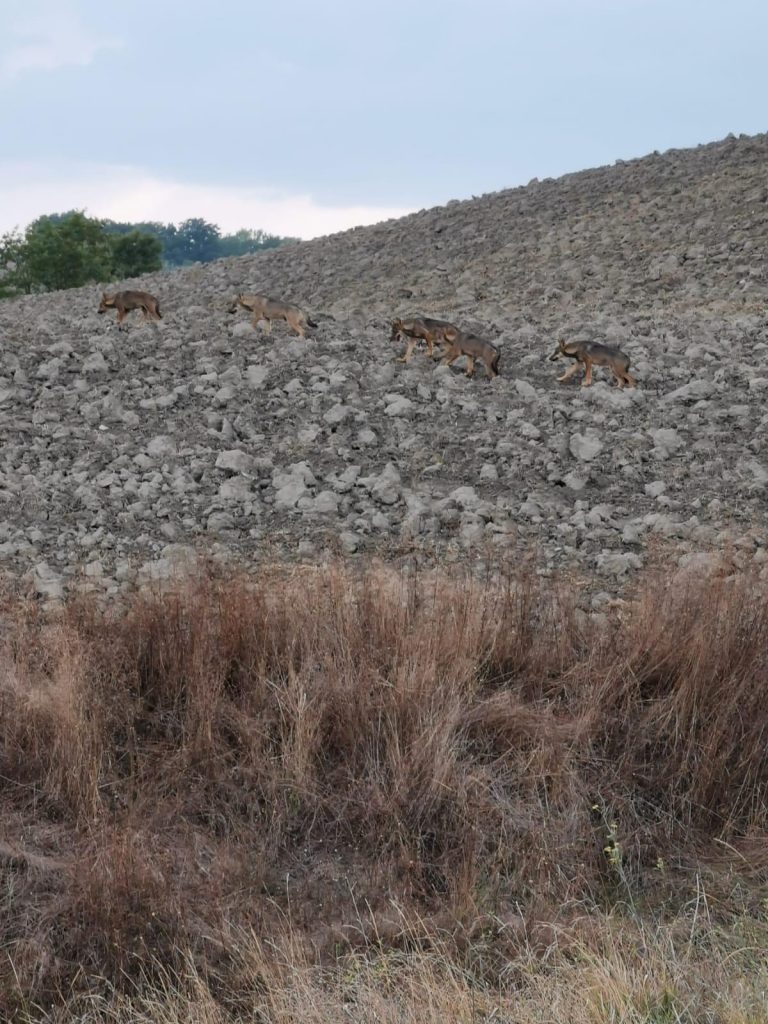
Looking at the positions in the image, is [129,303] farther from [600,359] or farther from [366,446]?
[600,359]

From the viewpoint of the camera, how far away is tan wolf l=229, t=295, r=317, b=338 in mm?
10867

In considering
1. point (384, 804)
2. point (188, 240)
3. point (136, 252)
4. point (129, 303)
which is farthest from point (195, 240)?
point (384, 804)

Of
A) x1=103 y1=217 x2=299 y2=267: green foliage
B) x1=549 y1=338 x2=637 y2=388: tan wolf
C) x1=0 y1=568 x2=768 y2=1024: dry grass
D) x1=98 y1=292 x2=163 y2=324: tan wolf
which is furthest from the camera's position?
x1=103 y1=217 x2=299 y2=267: green foliage

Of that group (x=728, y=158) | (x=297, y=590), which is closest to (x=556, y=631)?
(x=297, y=590)

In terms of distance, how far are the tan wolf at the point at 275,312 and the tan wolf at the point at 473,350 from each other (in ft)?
4.75

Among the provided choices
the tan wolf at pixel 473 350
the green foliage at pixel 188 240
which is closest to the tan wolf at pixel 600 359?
the tan wolf at pixel 473 350

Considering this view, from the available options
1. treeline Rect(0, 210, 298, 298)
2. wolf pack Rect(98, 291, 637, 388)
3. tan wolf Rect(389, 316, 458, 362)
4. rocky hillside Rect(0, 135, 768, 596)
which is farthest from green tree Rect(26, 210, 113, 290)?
tan wolf Rect(389, 316, 458, 362)

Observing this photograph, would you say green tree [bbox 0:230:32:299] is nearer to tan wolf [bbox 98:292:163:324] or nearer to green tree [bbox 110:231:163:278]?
green tree [bbox 110:231:163:278]

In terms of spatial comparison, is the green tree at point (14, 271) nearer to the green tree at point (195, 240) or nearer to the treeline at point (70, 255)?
the treeline at point (70, 255)

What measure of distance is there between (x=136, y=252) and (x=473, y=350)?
3376cm

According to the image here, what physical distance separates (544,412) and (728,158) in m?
15.0

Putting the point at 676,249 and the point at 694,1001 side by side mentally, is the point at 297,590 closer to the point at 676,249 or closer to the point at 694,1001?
the point at 694,1001

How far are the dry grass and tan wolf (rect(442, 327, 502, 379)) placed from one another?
4.02 meters

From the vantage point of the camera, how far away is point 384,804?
192 inches
